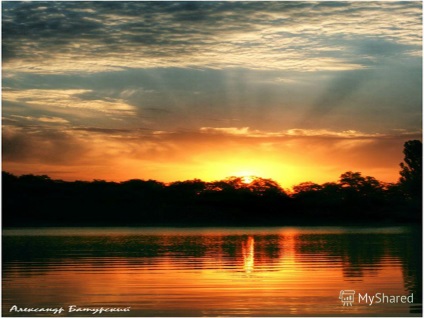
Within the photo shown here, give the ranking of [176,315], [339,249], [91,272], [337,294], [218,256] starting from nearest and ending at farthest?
[176,315], [337,294], [91,272], [218,256], [339,249]

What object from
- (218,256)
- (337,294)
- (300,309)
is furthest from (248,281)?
(218,256)

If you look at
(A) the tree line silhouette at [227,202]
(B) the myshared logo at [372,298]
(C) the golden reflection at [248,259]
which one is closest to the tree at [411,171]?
(A) the tree line silhouette at [227,202]

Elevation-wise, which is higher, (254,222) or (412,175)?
(412,175)

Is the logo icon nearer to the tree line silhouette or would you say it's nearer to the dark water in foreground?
the dark water in foreground

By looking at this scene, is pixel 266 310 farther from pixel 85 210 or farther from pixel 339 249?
pixel 85 210

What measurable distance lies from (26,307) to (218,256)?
11.0 metres

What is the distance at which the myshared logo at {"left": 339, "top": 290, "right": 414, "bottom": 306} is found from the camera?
13.9 metres

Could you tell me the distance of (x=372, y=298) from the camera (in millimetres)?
14352

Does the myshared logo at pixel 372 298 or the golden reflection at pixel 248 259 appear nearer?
the myshared logo at pixel 372 298

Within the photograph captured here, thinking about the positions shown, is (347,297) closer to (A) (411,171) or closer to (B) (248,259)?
(B) (248,259)

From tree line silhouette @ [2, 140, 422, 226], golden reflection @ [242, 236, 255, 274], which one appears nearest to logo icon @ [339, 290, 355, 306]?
golden reflection @ [242, 236, 255, 274]

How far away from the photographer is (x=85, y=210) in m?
60.2

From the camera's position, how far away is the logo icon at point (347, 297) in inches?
543

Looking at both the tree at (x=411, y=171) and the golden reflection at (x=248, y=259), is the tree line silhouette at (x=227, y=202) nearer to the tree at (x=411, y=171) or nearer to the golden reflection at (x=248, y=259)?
the tree at (x=411, y=171)
